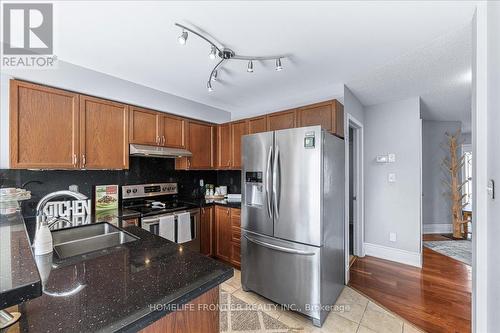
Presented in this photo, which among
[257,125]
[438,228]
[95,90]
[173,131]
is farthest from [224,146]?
[438,228]

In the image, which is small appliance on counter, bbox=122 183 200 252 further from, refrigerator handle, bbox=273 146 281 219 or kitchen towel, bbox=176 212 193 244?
refrigerator handle, bbox=273 146 281 219

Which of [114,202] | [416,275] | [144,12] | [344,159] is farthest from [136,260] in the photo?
[416,275]

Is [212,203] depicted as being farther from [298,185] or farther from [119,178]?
[298,185]

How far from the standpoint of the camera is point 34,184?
213 cm

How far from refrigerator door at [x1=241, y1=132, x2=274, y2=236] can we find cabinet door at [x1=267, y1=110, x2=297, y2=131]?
1.93 ft

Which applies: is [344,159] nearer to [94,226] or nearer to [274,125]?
[274,125]

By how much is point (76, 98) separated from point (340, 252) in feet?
10.2

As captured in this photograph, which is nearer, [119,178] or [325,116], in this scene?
[325,116]

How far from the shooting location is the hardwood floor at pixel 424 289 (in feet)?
6.54

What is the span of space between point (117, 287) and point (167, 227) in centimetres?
178

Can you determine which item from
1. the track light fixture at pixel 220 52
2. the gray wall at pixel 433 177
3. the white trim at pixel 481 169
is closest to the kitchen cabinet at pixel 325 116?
the track light fixture at pixel 220 52

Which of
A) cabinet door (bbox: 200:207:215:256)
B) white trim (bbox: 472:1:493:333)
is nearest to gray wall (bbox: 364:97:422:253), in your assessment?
white trim (bbox: 472:1:493:333)

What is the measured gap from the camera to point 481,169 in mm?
1354

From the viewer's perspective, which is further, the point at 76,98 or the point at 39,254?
the point at 76,98
